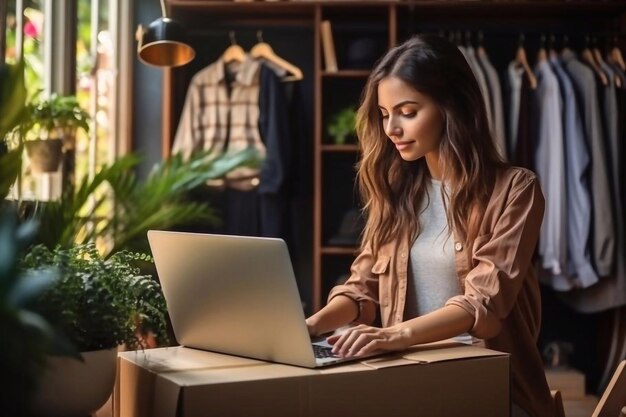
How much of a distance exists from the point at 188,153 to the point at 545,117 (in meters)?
1.56

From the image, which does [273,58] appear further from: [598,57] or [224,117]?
[598,57]

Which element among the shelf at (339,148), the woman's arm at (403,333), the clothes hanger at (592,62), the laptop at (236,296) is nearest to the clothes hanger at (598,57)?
the clothes hanger at (592,62)

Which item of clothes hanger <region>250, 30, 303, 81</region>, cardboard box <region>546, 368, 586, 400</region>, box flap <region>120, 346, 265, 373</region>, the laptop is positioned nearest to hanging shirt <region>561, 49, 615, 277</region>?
cardboard box <region>546, 368, 586, 400</region>

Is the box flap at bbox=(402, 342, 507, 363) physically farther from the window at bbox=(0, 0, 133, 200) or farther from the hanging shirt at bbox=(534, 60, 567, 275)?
the hanging shirt at bbox=(534, 60, 567, 275)

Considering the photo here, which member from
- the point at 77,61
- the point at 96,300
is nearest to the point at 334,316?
the point at 96,300

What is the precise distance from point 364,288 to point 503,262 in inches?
13.5

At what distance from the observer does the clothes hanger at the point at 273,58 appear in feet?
13.2

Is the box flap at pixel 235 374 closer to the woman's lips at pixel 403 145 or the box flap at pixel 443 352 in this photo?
the box flap at pixel 443 352

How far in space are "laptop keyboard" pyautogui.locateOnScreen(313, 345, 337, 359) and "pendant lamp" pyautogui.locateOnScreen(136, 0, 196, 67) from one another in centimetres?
172

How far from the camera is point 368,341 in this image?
1.27 m

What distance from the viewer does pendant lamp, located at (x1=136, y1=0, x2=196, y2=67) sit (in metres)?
2.85

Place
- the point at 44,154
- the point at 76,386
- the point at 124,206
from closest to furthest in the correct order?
the point at 76,386
the point at 124,206
the point at 44,154

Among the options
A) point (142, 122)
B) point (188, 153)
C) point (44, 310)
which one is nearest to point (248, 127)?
point (188, 153)

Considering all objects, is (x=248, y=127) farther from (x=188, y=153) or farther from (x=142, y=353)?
(x=142, y=353)
